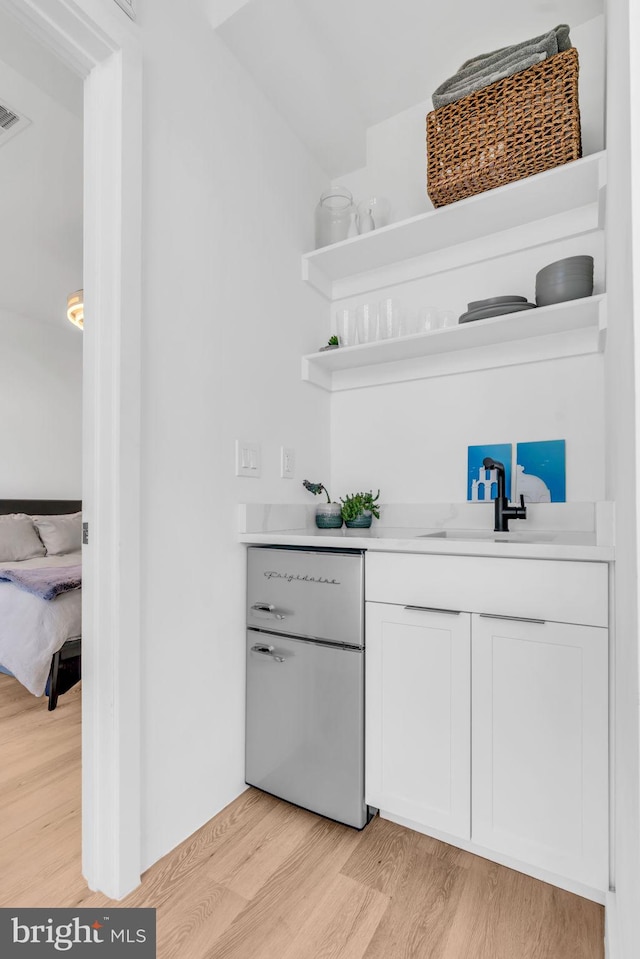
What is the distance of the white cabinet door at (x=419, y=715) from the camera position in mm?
1283

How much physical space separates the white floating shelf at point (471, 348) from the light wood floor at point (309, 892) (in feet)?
5.07

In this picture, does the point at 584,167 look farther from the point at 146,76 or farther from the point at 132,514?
the point at 132,514

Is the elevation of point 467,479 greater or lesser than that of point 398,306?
lesser

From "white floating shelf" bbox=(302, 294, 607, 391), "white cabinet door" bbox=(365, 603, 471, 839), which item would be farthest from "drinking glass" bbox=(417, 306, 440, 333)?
"white cabinet door" bbox=(365, 603, 471, 839)

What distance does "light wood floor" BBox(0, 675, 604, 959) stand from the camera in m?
1.06

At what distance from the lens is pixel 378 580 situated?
56.0 inches

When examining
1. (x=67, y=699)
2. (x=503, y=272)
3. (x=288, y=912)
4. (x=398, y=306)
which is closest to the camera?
(x=288, y=912)

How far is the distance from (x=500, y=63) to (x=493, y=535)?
150 cm

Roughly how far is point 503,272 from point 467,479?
31.3 inches

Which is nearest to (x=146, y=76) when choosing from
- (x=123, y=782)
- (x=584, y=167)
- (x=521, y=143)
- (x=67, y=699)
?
(x=521, y=143)

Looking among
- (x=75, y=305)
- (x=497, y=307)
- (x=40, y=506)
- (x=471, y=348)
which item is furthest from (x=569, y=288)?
(x=40, y=506)

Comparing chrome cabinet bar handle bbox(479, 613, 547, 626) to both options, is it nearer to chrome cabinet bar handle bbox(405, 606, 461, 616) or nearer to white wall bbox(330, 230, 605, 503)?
chrome cabinet bar handle bbox(405, 606, 461, 616)

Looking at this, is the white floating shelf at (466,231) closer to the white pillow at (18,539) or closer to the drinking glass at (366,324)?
the drinking glass at (366,324)

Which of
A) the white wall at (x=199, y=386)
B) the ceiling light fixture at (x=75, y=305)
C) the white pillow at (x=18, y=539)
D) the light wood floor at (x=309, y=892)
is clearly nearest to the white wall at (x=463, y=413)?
the white wall at (x=199, y=386)
